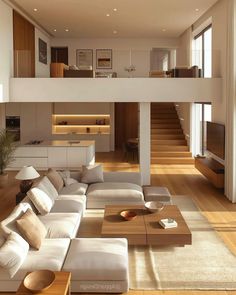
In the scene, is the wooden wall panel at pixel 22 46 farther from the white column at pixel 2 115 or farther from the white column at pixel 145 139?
the white column at pixel 145 139

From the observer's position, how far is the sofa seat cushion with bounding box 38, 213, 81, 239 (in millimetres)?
6078

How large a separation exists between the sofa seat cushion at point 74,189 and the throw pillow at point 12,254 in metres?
3.46

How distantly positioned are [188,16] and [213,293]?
10.1 m

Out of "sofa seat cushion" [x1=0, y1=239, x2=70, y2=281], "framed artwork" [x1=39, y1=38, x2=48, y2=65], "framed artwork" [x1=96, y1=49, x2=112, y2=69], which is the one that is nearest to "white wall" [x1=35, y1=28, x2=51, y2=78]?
"framed artwork" [x1=39, y1=38, x2=48, y2=65]

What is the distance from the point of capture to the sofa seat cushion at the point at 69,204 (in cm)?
739

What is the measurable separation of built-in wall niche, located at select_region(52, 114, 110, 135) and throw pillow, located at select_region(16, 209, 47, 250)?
11.8 m

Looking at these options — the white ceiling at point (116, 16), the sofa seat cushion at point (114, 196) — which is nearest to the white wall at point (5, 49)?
the white ceiling at point (116, 16)

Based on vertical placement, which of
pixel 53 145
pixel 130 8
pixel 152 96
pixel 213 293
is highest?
pixel 130 8

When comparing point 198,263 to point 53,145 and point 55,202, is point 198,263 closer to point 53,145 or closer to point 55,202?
point 55,202

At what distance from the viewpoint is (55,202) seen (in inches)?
304

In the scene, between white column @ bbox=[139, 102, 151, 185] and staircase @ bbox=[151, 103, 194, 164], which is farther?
staircase @ bbox=[151, 103, 194, 164]

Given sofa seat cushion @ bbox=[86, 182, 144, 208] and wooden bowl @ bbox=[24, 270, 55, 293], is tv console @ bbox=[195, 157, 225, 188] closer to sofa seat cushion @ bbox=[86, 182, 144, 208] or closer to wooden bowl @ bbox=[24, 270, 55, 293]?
sofa seat cushion @ bbox=[86, 182, 144, 208]

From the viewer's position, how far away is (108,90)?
437 inches

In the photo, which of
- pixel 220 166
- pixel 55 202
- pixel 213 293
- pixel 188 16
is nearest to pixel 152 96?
pixel 220 166
